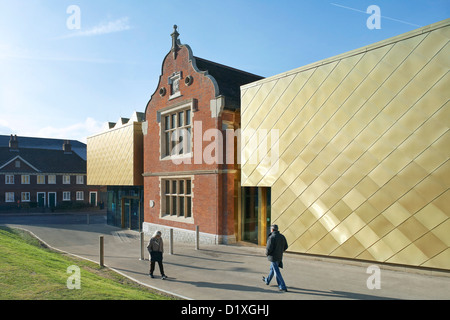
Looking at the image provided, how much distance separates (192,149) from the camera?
1673 centimetres

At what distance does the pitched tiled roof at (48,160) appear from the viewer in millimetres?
46344

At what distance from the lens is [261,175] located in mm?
13695

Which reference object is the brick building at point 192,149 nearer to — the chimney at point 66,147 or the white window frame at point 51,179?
the white window frame at point 51,179

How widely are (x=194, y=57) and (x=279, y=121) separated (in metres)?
6.98

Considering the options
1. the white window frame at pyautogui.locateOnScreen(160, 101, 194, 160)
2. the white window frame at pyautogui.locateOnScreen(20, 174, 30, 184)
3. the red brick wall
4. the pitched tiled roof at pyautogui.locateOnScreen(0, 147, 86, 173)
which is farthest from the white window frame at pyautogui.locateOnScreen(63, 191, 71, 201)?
the white window frame at pyautogui.locateOnScreen(160, 101, 194, 160)

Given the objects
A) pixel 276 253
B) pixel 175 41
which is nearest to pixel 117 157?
pixel 175 41

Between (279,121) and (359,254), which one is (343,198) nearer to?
(359,254)

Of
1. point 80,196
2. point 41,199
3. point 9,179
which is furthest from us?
point 80,196

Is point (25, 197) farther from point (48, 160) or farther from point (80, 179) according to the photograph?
point (80, 179)

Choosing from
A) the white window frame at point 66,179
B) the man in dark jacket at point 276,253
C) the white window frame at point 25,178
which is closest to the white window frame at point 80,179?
the white window frame at point 66,179

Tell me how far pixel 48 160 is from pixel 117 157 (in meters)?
31.7

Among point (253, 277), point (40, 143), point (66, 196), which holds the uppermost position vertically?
point (40, 143)

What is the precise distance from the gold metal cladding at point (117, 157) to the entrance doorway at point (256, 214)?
30.4ft
